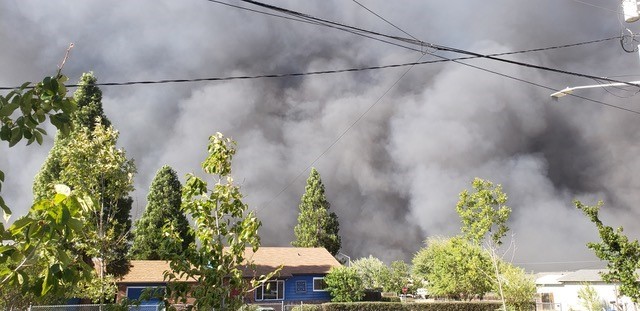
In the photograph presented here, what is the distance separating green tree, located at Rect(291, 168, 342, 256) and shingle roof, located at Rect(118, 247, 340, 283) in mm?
10729

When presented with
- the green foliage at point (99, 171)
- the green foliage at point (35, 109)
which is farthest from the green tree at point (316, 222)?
the green foliage at point (35, 109)

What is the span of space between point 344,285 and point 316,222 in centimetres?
2148

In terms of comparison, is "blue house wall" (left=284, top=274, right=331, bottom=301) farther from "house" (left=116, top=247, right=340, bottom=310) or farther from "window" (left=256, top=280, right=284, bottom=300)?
"window" (left=256, top=280, right=284, bottom=300)

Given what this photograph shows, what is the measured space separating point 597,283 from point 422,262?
3052 centimetres

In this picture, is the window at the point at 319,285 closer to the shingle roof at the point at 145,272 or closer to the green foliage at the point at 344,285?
the green foliage at the point at 344,285

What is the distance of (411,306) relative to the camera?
41.7 m

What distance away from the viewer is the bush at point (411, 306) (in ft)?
130

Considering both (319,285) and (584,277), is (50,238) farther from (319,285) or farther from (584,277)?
(584,277)

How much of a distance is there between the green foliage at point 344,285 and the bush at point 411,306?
9.25 feet

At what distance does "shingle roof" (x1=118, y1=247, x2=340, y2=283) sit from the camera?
132 ft

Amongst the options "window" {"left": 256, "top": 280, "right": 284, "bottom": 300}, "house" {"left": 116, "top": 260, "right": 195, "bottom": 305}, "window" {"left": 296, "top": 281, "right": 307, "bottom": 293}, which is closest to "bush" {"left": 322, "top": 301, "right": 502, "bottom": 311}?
"window" {"left": 296, "top": 281, "right": 307, "bottom": 293}

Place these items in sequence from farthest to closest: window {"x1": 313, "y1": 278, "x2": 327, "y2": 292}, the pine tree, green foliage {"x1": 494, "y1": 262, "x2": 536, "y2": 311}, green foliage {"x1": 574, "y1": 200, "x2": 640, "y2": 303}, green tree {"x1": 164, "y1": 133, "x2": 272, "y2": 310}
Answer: window {"x1": 313, "y1": 278, "x2": 327, "y2": 292}, the pine tree, green foliage {"x1": 494, "y1": 262, "x2": 536, "y2": 311}, green foliage {"x1": 574, "y1": 200, "x2": 640, "y2": 303}, green tree {"x1": 164, "y1": 133, "x2": 272, "y2": 310}

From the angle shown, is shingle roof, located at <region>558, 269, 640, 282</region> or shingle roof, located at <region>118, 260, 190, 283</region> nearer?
shingle roof, located at <region>118, 260, 190, 283</region>

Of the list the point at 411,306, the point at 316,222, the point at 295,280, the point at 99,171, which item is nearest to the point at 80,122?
the point at 99,171
